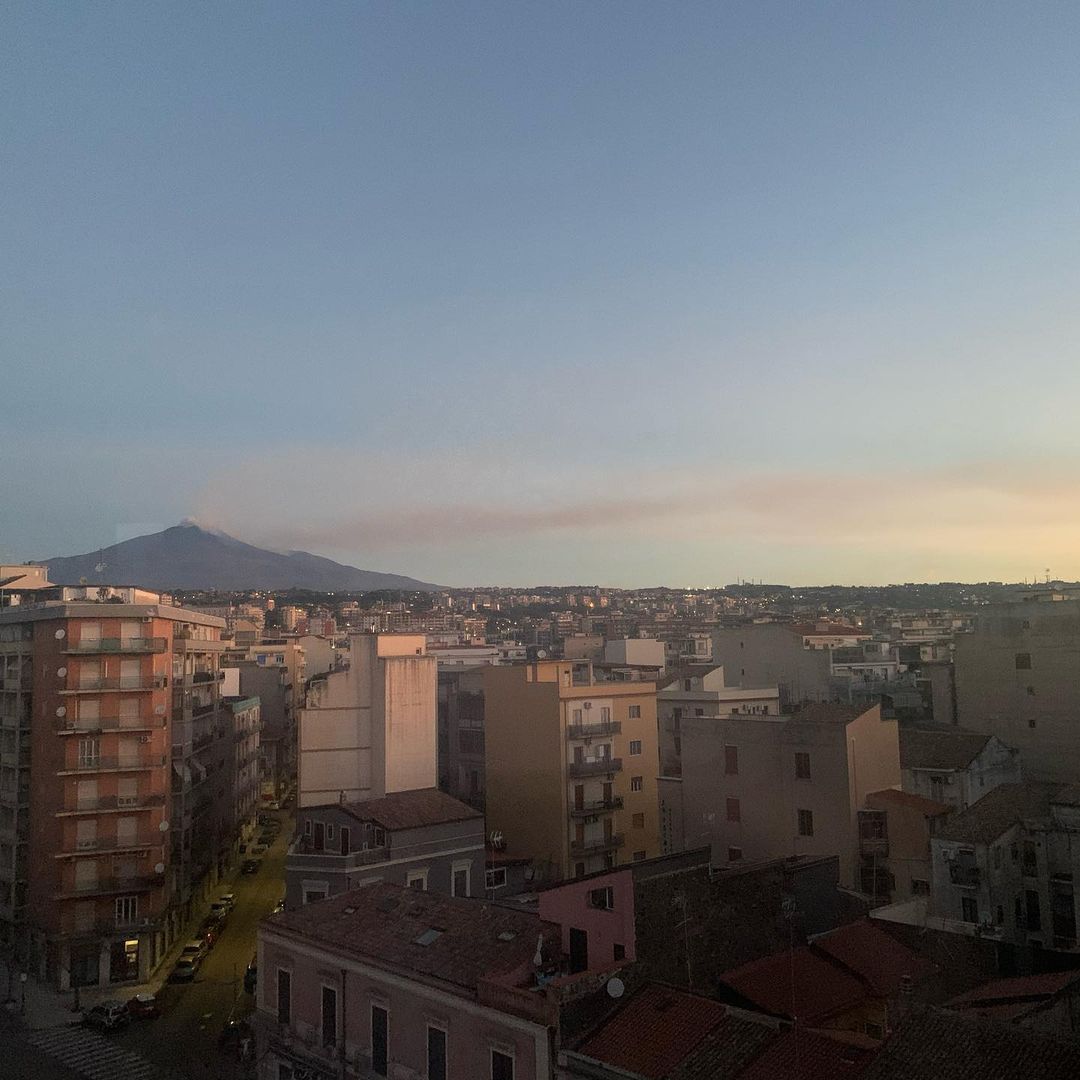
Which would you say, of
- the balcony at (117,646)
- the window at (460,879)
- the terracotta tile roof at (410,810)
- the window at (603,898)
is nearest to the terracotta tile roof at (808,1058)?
the window at (603,898)

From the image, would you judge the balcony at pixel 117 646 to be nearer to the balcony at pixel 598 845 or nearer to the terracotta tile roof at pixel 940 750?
the balcony at pixel 598 845

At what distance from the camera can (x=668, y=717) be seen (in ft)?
115

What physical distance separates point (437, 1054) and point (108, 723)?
57.2 ft

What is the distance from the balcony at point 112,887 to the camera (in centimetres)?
2636

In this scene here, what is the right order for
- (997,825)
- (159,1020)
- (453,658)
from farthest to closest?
1. (453,658)
2. (159,1020)
3. (997,825)

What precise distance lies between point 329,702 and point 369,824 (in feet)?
16.8

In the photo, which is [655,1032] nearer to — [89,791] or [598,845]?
[598,845]

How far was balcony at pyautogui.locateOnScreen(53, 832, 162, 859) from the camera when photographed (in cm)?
2659

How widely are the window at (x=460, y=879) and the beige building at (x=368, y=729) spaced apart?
3342mm

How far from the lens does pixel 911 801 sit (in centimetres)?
2273

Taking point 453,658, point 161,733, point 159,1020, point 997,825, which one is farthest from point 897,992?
point 453,658

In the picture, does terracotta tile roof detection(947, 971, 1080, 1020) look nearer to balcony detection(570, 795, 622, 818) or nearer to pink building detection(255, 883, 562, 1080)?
pink building detection(255, 883, 562, 1080)

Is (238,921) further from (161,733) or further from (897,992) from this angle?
(897,992)

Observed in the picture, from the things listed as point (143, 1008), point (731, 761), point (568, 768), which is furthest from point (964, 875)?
point (143, 1008)
